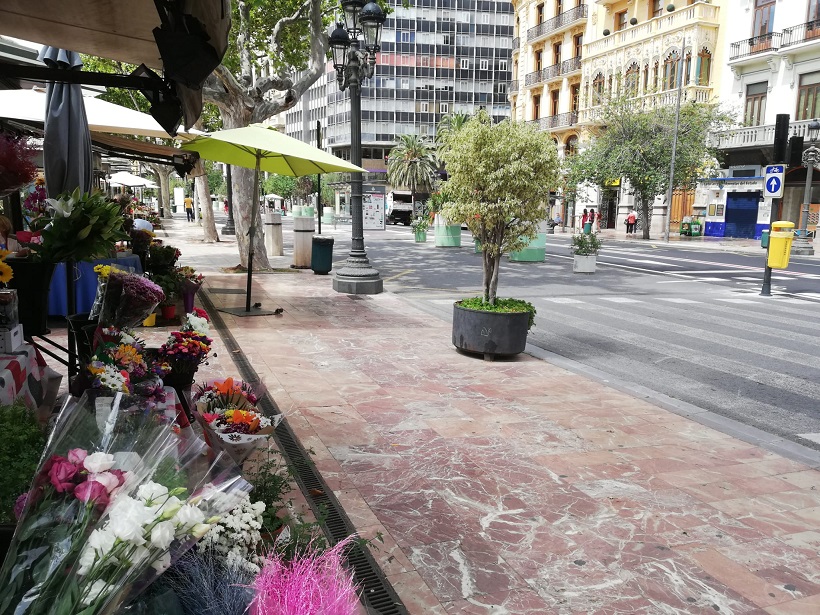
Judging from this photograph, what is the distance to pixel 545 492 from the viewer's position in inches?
159

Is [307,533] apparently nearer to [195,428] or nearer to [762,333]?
[195,428]

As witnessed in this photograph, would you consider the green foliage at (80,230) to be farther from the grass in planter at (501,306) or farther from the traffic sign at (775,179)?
the traffic sign at (775,179)

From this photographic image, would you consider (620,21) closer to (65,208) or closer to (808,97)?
(808,97)

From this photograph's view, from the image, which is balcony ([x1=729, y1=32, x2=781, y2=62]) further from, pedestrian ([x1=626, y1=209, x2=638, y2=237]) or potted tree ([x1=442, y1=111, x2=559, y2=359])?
potted tree ([x1=442, y1=111, x2=559, y2=359])

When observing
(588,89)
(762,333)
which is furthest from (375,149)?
(762,333)

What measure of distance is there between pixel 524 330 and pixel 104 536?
648 centimetres

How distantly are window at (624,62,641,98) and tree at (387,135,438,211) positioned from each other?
30.7 metres

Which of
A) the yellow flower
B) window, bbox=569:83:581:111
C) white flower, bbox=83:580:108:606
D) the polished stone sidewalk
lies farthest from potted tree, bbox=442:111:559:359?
window, bbox=569:83:581:111

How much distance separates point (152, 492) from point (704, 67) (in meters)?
40.7

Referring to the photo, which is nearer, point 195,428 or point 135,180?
point 195,428

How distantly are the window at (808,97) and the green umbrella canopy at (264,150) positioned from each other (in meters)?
Result: 29.5

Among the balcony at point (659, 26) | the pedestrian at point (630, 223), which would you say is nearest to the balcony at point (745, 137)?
the pedestrian at point (630, 223)

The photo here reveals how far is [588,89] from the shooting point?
4316 centimetres

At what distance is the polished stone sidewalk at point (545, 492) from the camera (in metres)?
3.05
